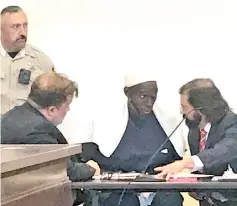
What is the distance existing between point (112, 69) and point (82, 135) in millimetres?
414

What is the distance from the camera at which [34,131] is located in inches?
108

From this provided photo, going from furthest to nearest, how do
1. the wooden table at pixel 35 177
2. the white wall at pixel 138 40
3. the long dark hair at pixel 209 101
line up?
the white wall at pixel 138 40
the long dark hair at pixel 209 101
the wooden table at pixel 35 177

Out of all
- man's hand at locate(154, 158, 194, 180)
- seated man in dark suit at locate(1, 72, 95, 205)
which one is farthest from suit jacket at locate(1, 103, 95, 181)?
man's hand at locate(154, 158, 194, 180)

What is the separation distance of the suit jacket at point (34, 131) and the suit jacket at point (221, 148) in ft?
1.80

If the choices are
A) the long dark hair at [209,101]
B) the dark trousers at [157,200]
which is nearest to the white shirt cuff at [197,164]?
the long dark hair at [209,101]

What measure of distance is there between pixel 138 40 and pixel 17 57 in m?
0.71

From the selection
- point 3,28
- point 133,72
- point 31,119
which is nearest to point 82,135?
point 133,72

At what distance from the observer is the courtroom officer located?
134 inches

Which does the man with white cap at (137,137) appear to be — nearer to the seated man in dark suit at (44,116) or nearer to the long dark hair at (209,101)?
the long dark hair at (209,101)

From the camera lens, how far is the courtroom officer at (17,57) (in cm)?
339

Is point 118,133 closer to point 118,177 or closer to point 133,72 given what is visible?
point 133,72

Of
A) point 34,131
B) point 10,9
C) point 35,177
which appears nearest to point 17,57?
point 10,9

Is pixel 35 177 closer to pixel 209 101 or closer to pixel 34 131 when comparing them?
pixel 34 131

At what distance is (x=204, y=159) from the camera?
10.2ft
